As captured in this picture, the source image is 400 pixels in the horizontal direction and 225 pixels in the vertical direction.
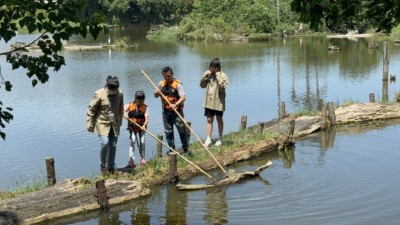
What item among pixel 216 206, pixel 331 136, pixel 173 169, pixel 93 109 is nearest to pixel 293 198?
pixel 216 206

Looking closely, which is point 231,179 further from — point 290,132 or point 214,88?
point 290,132

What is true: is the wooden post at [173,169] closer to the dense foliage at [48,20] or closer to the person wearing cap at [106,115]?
the person wearing cap at [106,115]

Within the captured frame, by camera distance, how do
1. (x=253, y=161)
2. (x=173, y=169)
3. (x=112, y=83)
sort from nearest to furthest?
1. (x=112, y=83)
2. (x=173, y=169)
3. (x=253, y=161)

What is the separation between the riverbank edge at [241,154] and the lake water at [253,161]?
213 millimetres

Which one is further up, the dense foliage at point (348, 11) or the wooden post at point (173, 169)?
the dense foliage at point (348, 11)

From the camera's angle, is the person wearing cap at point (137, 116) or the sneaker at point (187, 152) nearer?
the person wearing cap at point (137, 116)

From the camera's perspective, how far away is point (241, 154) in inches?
485

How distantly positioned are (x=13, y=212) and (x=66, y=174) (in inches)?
151

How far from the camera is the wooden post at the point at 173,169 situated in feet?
34.2

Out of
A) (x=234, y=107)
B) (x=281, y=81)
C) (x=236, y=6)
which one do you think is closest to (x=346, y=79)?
(x=281, y=81)

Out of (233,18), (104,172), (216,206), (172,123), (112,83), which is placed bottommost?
(216,206)

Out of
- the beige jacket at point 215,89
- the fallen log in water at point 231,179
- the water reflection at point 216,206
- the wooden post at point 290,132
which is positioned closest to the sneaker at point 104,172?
the fallen log in water at point 231,179

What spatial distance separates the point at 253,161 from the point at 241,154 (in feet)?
1.20

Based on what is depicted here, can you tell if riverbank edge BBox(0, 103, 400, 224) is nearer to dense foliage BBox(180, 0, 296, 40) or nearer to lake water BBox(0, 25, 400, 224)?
lake water BBox(0, 25, 400, 224)
